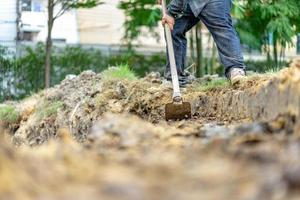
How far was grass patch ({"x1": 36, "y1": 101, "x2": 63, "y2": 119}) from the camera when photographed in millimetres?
7840

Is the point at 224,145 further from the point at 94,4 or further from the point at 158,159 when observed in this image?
the point at 94,4

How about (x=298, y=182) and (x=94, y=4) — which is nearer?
(x=298, y=182)

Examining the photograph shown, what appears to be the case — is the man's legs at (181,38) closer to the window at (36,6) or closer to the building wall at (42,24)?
the building wall at (42,24)

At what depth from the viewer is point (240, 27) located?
15070 millimetres

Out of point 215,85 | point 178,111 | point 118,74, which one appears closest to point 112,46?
point 118,74

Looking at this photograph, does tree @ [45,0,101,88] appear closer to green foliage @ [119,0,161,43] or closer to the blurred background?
the blurred background

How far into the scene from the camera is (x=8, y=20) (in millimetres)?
Result: 15086

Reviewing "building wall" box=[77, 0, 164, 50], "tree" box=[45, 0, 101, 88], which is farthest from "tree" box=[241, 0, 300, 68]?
"building wall" box=[77, 0, 164, 50]

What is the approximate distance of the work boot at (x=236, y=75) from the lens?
5787 millimetres

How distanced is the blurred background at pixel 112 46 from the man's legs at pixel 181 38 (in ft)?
15.5

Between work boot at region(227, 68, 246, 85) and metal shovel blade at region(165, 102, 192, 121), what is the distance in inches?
19.9

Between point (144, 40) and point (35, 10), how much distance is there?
443cm

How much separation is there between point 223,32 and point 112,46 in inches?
391

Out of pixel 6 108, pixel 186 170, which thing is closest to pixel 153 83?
pixel 6 108
